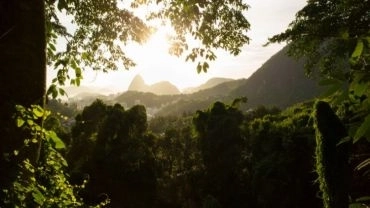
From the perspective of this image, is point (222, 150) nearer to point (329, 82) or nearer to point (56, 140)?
point (56, 140)

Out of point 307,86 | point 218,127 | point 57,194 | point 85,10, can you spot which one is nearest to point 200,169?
point 218,127

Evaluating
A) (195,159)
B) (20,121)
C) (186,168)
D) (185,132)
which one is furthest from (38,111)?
(185,132)

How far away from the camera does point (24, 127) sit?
9.55 ft

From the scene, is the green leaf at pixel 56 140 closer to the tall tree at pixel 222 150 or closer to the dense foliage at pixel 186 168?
the dense foliage at pixel 186 168

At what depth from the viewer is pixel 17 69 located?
9.42 ft

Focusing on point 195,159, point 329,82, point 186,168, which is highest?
point 329,82

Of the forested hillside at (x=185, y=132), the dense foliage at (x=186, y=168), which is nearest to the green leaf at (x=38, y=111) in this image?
the forested hillside at (x=185, y=132)

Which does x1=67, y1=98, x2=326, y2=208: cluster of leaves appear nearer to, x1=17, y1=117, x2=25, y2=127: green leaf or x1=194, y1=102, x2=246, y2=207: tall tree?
x1=194, y1=102, x2=246, y2=207: tall tree

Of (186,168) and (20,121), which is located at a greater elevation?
(20,121)

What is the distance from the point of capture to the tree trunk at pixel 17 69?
282 centimetres

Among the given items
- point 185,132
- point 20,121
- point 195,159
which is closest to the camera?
point 20,121

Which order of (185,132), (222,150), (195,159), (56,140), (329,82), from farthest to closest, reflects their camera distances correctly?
(185,132) < (195,159) < (222,150) < (56,140) < (329,82)

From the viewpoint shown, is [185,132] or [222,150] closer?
[222,150]

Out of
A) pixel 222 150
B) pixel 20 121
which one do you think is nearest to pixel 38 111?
pixel 20 121
